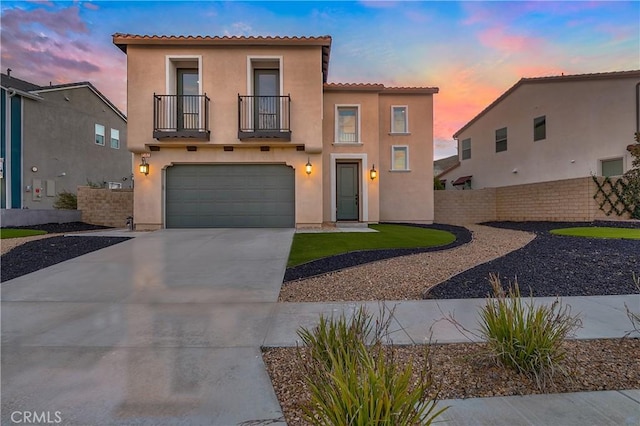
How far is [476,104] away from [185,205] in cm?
1751

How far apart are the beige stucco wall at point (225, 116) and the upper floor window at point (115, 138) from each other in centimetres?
1342

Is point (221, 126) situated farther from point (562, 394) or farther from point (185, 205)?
point (562, 394)

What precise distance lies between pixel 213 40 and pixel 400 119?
859 centimetres

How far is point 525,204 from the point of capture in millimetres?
14867

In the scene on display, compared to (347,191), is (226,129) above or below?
above

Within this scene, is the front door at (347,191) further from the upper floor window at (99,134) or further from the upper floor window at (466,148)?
the upper floor window at (99,134)

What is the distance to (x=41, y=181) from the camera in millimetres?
17047

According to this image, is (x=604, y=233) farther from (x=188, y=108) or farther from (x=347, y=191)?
(x=188, y=108)

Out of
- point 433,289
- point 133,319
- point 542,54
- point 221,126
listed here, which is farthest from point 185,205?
point 542,54

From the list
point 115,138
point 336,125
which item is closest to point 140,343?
point 336,125

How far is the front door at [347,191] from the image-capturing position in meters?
13.8

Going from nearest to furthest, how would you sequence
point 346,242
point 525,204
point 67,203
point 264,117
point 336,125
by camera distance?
point 346,242 < point 264,117 < point 336,125 < point 67,203 < point 525,204

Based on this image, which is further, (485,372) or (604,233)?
(604,233)

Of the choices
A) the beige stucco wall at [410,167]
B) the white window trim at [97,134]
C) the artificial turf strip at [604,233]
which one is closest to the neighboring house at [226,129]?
the beige stucco wall at [410,167]
